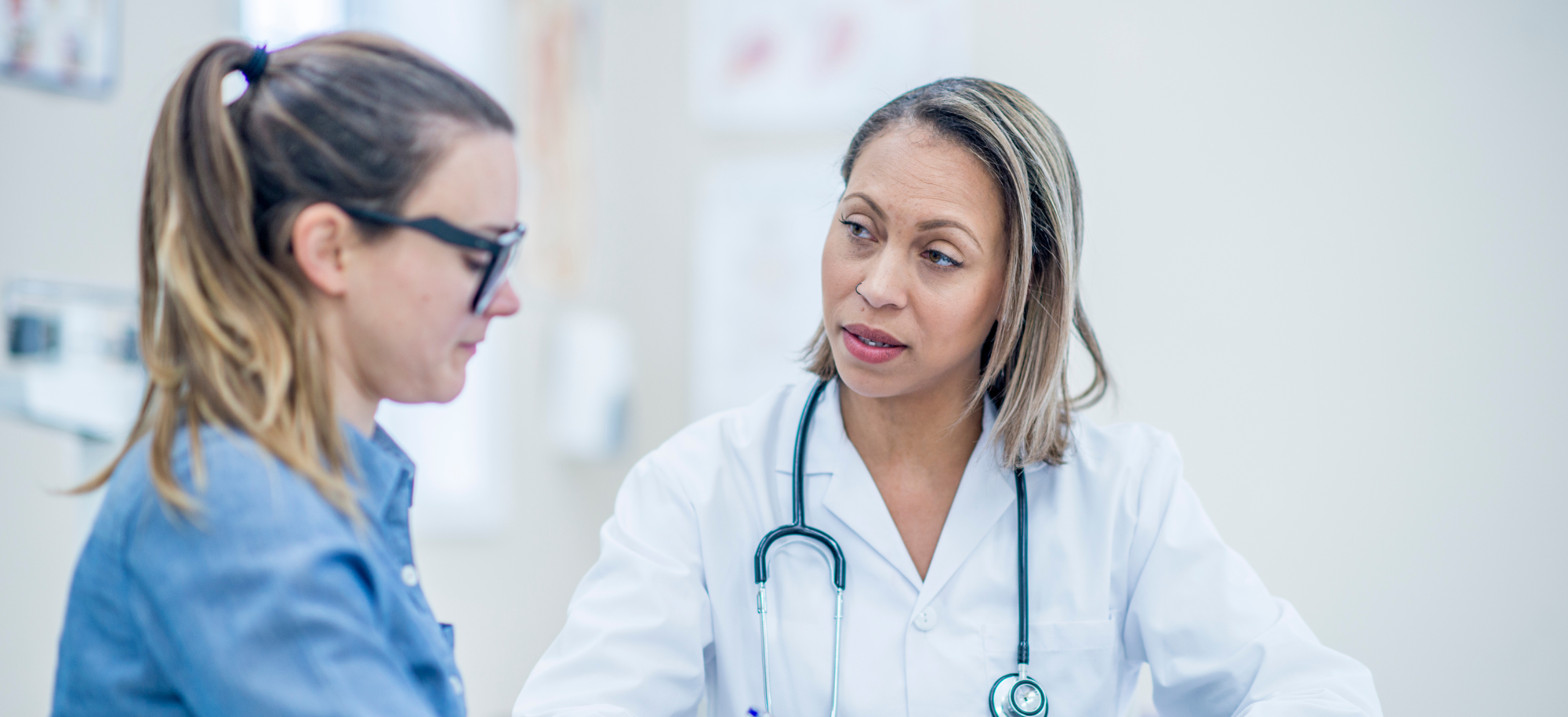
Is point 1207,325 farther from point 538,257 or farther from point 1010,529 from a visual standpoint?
point 538,257

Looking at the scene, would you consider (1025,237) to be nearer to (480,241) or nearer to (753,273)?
(480,241)

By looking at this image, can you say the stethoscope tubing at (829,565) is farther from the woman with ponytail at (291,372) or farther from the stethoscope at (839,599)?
the woman with ponytail at (291,372)

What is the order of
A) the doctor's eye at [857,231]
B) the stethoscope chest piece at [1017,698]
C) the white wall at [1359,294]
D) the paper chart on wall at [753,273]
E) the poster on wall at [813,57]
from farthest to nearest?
the paper chart on wall at [753,273]
the poster on wall at [813,57]
the white wall at [1359,294]
the doctor's eye at [857,231]
the stethoscope chest piece at [1017,698]

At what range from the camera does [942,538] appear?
1221mm

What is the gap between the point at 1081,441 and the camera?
1311 millimetres

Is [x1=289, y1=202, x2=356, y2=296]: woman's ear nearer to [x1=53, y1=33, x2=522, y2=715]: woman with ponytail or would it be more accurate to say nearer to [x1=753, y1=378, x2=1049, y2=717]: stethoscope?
[x1=53, y1=33, x2=522, y2=715]: woman with ponytail

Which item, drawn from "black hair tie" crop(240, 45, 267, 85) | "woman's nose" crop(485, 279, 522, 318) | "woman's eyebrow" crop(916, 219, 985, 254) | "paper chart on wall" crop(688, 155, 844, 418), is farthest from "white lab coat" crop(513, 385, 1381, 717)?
"paper chart on wall" crop(688, 155, 844, 418)

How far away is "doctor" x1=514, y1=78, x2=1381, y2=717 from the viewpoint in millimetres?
1143

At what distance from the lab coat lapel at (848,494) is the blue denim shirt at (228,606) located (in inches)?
24.2

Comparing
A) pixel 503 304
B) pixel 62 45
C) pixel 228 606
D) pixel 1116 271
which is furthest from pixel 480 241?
pixel 1116 271

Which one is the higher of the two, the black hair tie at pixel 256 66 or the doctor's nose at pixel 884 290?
the black hair tie at pixel 256 66

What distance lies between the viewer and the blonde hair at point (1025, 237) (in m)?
1.20

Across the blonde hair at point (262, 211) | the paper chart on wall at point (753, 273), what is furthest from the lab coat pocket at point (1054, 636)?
the paper chart on wall at point (753, 273)

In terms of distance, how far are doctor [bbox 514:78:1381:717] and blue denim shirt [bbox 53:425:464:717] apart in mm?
463
